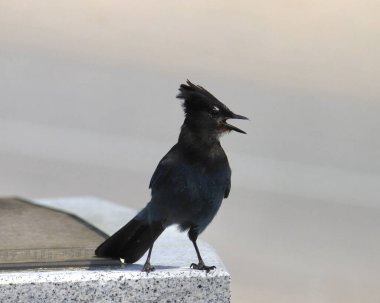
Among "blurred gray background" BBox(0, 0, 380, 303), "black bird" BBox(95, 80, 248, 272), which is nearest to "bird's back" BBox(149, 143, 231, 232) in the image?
"black bird" BBox(95, 80, 248, 272)

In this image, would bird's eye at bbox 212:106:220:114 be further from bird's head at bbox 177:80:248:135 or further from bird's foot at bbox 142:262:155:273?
bird's foot at bbox 142:262:155:273

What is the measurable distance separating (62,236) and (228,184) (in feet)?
2.63

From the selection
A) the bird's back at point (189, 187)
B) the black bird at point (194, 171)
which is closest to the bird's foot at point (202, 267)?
the black bird at point (194, 171)

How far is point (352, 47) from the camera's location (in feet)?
38.1

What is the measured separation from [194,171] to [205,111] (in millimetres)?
229

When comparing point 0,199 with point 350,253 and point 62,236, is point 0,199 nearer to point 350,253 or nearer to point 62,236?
point 62,236

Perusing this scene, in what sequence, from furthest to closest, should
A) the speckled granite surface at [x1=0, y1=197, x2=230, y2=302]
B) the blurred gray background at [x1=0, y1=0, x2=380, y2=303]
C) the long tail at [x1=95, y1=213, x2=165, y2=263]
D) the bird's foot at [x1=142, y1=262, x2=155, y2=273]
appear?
the blurred gray background at [x1=0, y1=0, x2=380, y2=303] < the long tail at [x1=95, y1=213, x2=165, y2=263] < the bird's foot at [x1=142, y1=262, x2=155, y2=273] < the speckled granite surface at [x1=0, y1=197, x2=230, y2=302]

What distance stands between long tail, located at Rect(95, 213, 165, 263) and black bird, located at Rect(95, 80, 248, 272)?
0.05 metres

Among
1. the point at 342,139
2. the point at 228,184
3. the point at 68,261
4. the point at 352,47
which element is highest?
the point at 352,47

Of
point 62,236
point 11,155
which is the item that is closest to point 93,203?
point 62,236

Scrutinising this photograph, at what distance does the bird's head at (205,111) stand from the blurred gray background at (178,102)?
4.18 meters

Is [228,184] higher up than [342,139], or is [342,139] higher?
[342,139]

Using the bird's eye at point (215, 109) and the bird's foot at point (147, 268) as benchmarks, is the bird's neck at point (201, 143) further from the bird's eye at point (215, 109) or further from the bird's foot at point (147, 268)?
the bird's foot at point (147, 268)

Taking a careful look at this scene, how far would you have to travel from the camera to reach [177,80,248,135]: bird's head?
3652mm
